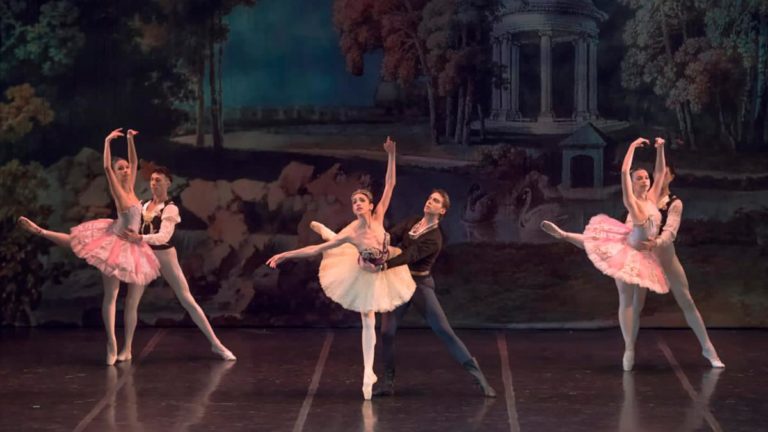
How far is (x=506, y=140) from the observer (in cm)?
1155

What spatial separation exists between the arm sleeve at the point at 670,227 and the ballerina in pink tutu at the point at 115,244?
10.6ft

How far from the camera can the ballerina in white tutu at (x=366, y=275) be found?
8516 mm

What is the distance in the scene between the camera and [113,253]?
9758 mm

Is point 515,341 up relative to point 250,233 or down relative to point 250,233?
down

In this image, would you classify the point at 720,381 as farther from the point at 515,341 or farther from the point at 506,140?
the point at 506,140

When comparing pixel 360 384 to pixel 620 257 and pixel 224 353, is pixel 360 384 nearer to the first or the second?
pixel 224 353

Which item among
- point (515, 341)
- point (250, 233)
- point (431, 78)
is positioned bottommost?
point (515, 341)

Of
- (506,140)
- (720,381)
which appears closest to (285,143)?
(506,140)

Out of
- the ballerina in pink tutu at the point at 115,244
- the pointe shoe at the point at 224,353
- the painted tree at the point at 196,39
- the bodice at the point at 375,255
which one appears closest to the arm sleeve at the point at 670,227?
the bodice at the point at 375,255

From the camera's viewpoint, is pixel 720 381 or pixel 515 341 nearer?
pixel 720 381

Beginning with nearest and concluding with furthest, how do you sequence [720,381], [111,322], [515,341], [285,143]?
[720,381] → [111,322] → [515,341] → [285,143]

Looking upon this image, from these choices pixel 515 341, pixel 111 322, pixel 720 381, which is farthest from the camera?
pixel 515 341

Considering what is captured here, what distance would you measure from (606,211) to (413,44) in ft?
6.34

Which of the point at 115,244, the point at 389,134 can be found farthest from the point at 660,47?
the point at 115,244
